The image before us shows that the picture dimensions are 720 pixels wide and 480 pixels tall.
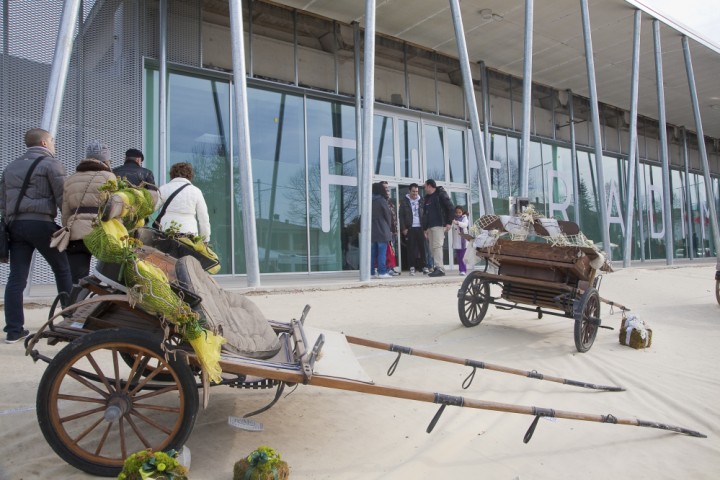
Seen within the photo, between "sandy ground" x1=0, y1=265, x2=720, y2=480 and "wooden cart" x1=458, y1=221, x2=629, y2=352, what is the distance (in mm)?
390

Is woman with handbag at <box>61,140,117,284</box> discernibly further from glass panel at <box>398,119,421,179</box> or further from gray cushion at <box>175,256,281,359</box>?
glass panel at <box>398,119,421,179</box>

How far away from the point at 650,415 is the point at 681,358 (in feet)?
6.99

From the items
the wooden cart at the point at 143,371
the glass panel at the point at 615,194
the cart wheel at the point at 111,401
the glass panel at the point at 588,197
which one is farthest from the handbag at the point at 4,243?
the glass panel at the point at 615,194

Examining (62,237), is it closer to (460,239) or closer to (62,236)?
(62,236)

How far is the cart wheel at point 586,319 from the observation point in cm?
532

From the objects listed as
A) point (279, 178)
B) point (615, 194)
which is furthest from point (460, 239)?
point (615, 194)

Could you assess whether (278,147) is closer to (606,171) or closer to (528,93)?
(528,93)

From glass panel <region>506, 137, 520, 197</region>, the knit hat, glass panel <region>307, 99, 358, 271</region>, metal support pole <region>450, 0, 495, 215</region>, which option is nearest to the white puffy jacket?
the knit hat

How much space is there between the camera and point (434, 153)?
574 inches

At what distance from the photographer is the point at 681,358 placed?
554 centimetres

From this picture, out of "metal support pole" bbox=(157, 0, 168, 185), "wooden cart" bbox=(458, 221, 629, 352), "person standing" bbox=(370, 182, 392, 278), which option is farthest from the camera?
"person standing" bbox=(370, 182, 392, 278)

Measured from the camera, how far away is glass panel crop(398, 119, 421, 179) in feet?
45.3

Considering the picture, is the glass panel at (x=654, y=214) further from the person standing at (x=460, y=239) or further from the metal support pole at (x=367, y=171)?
the metal support pole at (x=367, y=171)

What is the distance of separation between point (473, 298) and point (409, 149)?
8346mm
